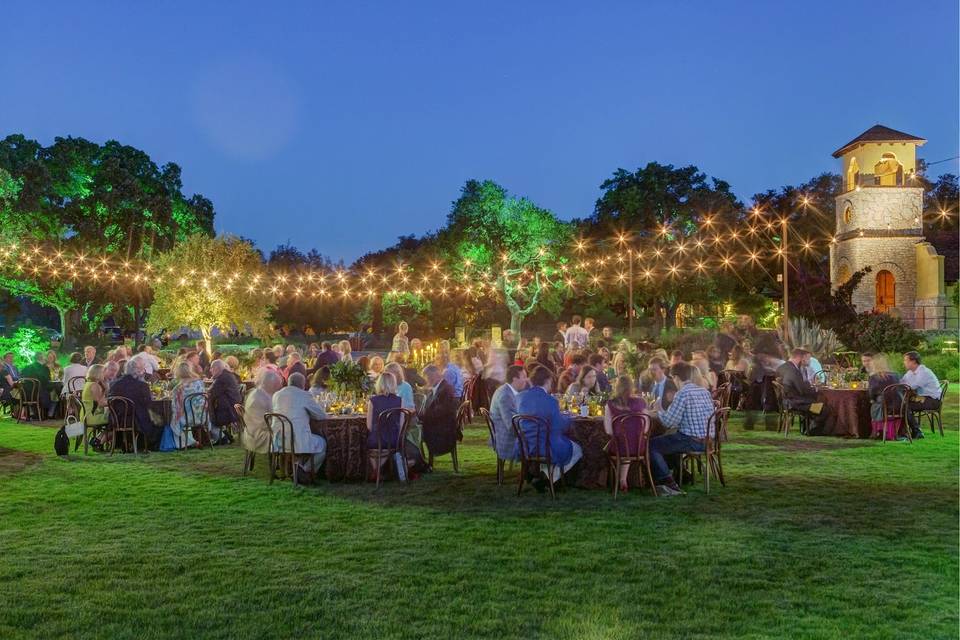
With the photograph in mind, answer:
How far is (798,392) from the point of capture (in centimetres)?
1249

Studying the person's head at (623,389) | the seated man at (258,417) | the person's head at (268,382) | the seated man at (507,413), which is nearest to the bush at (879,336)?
the person's head at (623,389)

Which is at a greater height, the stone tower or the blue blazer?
the stone tower

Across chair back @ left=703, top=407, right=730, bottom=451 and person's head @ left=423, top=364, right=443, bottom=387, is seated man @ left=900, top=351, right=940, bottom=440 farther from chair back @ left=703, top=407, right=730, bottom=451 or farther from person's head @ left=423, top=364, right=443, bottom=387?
person's head @ left=423, top=364, right=443, bottom=387

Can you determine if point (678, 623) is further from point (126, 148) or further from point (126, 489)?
point (126, 148)

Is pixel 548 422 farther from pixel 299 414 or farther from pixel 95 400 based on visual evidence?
pixel 95 400

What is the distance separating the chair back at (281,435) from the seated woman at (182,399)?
311cm

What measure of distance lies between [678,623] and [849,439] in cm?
825

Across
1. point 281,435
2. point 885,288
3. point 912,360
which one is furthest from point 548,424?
point 885,288

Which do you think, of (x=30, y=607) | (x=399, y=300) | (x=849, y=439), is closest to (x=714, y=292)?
(x=399, y=300)

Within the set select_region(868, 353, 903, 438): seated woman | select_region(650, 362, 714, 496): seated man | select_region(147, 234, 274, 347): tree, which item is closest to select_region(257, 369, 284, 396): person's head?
select_region(650, 362, 714, 496): seated man

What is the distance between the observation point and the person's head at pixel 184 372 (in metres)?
11.4

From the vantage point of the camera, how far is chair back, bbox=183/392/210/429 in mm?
11367

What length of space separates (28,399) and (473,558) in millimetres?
11648

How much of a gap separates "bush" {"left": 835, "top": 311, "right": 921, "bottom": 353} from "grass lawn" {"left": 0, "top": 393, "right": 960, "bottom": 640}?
16779mm
